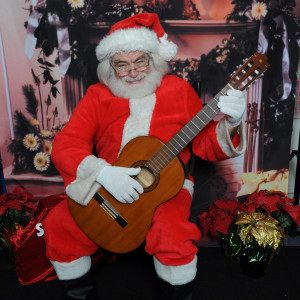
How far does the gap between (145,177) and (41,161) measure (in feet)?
3.90

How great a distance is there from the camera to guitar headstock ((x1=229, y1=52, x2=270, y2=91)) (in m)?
1.42

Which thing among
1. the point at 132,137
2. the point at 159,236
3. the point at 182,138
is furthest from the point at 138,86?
the point at 159,236

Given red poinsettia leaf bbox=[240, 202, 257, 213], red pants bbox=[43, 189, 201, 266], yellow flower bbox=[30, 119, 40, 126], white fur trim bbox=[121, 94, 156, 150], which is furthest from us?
yellow flower bbox=[30, 119, 40, 126]

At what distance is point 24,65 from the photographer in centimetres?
224

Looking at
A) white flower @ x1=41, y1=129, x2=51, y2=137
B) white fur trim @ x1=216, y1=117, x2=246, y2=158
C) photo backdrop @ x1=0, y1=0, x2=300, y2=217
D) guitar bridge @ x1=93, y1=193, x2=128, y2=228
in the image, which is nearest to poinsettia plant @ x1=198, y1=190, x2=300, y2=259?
photo backdrop @ x1=0, y1=0, x2=300, y2=217

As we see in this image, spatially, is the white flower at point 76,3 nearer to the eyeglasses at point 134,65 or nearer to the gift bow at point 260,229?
the eyeglasses at point 134,65

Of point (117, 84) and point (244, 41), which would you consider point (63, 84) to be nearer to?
point (117, 84)

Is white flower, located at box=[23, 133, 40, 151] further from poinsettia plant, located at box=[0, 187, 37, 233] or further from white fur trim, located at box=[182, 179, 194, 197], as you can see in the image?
white fur trim, located at box=[182, 179, 194, 197]

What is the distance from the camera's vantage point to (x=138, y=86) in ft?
5.65

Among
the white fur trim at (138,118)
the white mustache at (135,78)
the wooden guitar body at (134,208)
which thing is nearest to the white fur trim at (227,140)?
the wooden guitar body at (134,208)

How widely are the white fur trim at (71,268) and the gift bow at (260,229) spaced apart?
917mm

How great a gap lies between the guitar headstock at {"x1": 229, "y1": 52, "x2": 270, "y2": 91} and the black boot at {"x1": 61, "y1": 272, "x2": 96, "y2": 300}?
48.0 inches

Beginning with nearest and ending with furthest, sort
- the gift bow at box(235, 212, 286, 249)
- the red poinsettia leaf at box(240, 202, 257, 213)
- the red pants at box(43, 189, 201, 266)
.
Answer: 1. the red pants at box(43, 189, 201, 266)
2. the gift bow at box(235, 212, 286, 249)
3. the red poinsettia leaf at box(240, 202, 257, 213)

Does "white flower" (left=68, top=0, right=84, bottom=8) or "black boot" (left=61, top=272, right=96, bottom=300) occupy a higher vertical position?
"white flower" (left=68, top=0, right=84, bottom=8)
